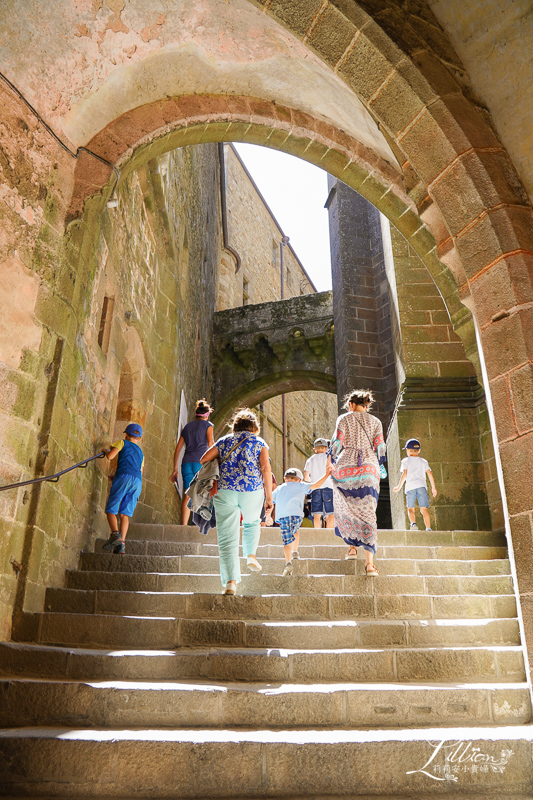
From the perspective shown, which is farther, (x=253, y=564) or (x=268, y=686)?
(x=253, y=564)

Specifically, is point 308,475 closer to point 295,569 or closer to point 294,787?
point 295,569

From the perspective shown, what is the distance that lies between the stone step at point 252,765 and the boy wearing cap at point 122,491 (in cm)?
242

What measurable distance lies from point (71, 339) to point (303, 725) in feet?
9.31

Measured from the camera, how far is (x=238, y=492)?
389 cm

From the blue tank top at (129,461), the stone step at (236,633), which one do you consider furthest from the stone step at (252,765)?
the blue tank top at (129,461)

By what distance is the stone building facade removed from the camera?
17812 mm

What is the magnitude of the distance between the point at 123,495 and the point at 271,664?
234cm

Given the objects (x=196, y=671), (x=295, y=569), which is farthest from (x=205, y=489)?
(x=196, y=671)

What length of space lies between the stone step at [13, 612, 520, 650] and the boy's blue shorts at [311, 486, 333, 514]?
289 cm

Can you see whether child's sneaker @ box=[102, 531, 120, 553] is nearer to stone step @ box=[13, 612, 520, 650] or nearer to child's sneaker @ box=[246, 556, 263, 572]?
child's sneaker @ box=[246, 556, 263, 572]

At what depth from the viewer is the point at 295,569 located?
14.3ft

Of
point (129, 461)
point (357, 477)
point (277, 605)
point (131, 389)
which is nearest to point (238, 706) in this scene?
point (277, 605)

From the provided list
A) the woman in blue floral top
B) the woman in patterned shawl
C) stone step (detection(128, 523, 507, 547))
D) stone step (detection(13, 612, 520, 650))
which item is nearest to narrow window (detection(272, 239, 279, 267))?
stone step (detection(128, 523, 507, 547))

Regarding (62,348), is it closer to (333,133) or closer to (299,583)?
(299,583)
